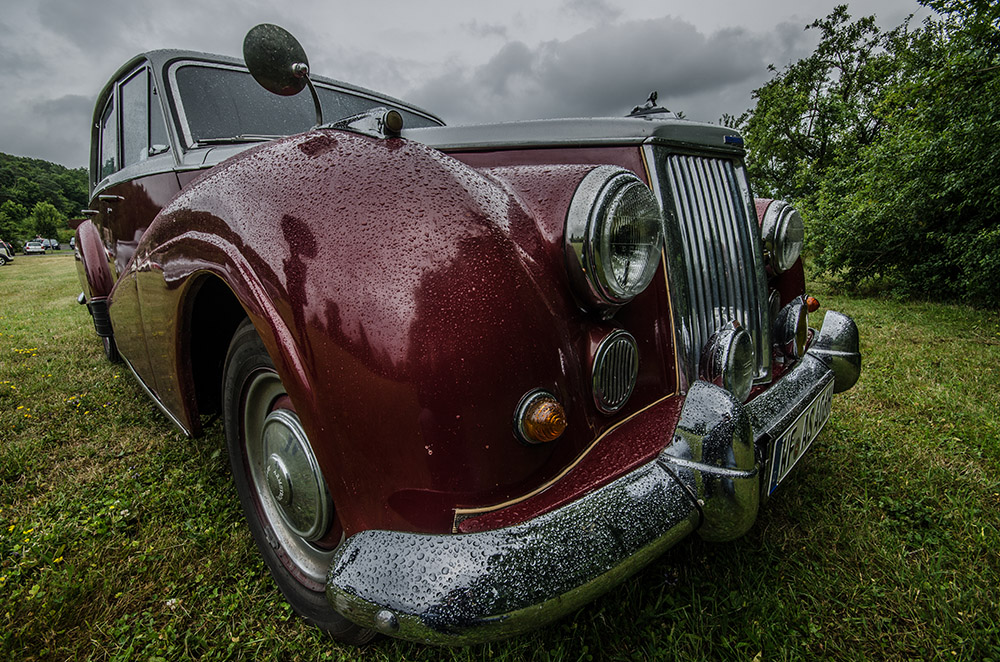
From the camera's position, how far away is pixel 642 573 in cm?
158

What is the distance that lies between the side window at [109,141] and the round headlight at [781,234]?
327 cm

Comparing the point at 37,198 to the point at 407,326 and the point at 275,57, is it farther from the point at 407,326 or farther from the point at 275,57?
the point at 407,326

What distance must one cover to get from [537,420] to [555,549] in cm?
24

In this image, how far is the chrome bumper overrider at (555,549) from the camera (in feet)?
2.72

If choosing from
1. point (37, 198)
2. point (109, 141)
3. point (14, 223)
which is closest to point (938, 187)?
point (109, 141)

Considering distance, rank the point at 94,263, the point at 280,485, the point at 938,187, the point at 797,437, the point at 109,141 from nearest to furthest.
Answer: the point at 280,485
the point at 797,437
the point at 109,141
the point at 94,263
the point at 938,187

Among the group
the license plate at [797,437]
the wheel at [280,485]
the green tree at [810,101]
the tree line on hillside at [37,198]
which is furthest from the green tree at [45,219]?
the license plate at [797,437]

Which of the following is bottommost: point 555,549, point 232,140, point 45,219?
point 555,549

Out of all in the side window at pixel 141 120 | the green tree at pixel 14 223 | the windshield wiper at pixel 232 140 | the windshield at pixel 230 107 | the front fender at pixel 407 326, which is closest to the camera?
the front fender at pixel 407 326

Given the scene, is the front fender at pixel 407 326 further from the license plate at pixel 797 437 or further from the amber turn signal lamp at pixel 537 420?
the license plate at pixel 797 437

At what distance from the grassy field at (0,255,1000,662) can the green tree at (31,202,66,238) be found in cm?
6566

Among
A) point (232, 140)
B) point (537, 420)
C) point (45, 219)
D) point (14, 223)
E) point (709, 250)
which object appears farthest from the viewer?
point (45, 219)

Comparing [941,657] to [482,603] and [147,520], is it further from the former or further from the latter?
[147,520]

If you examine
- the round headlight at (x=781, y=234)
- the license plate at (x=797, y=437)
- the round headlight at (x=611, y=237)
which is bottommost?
the license plate at (x=797, y=437)
